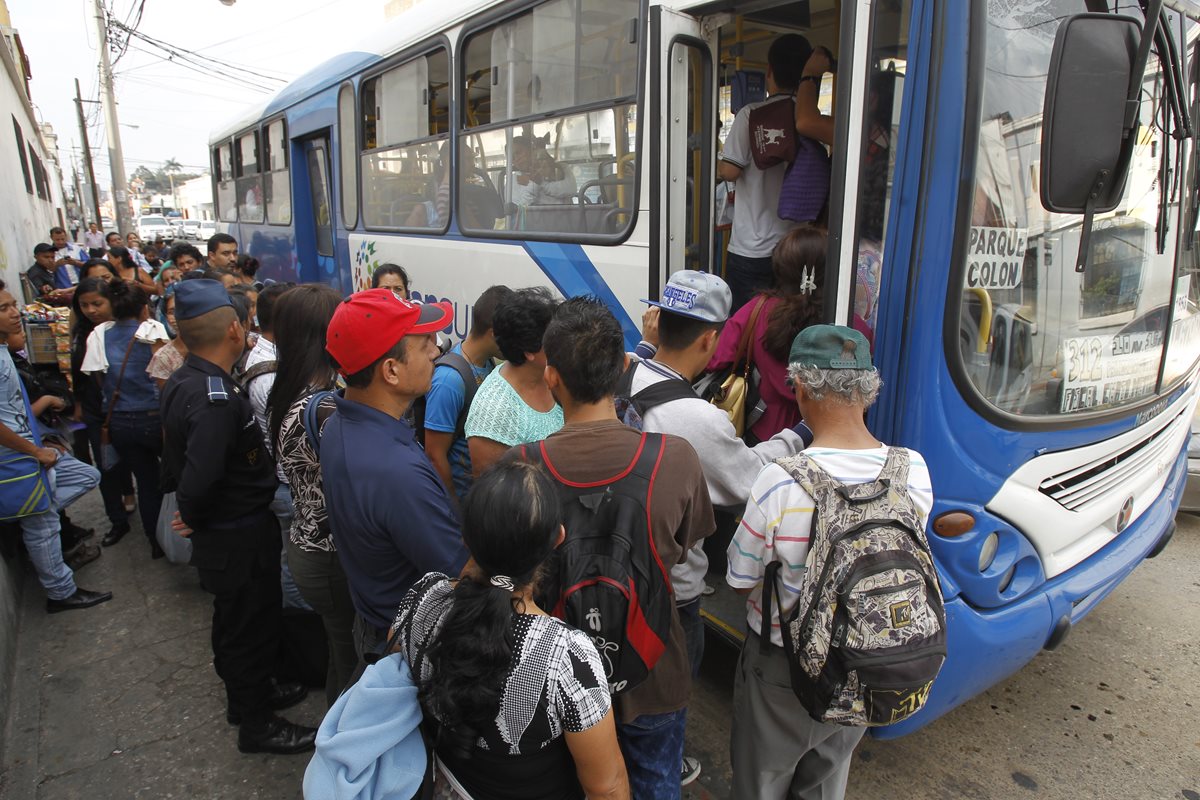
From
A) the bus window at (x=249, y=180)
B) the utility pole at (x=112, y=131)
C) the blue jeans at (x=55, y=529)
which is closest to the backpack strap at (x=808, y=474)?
the blue jeans at (x=55, y=529)

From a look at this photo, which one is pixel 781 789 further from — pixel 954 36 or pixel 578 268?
pixel 578 268

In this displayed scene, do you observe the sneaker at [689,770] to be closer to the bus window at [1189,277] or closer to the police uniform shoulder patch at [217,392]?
the police uniform shoulder patch at [217,392]

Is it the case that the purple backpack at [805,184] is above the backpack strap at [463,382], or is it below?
above

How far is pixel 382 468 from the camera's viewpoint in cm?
179

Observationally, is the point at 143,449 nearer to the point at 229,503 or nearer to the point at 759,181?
the point at 229,503

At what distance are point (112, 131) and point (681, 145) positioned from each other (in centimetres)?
2393

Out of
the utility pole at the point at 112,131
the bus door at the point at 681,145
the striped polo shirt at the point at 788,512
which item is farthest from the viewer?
the utility pole at the point at 112,131

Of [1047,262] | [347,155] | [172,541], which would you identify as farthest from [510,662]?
[347,155]

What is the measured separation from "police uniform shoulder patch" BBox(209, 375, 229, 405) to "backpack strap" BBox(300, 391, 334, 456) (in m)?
0.40

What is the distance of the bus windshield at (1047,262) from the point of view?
2055 mm

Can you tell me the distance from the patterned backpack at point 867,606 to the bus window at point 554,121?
191 cm

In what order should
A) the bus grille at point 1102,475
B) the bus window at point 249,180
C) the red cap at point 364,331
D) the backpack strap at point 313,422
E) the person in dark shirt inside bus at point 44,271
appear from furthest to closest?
the person in dark shirt inside bus at point 44,271
the bus window at point 249,180
the bus grille at point 1102,475
the backpack strap at point 313,422
the red cap at point 364,331

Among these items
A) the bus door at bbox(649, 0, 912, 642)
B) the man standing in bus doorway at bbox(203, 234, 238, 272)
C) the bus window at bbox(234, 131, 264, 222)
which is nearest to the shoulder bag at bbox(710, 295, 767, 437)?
the bus door at bbox(649, 0, 912, 642)

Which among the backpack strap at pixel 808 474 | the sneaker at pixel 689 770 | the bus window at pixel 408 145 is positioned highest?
the bus window at pixel 408 145
